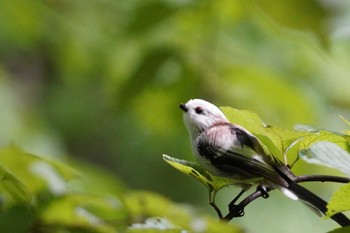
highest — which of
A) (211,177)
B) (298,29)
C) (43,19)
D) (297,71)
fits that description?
(43,19)

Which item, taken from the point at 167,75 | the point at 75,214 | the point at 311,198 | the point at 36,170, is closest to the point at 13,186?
the point at 75,214

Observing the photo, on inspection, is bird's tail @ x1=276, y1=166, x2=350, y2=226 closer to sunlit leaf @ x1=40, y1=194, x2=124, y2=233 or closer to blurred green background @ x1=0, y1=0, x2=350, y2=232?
sunlit leaf @ x1=40, y1=194, x2=124, y2=233

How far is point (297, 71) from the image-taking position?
351 centimetres

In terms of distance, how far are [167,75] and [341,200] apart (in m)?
1.60

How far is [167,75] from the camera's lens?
2660 mm

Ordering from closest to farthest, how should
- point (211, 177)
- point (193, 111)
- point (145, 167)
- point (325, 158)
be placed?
1. point (325, 158)
2. point (211, 177)
3. point (193, 111)
4. point (145, 167)

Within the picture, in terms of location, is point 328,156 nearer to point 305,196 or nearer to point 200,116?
point 305,196

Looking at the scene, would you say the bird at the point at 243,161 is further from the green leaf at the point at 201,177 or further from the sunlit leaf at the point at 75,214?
the sunlit leaf at the point at 75,214

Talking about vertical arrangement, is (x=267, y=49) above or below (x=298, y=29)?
above

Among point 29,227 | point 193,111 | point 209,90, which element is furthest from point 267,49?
point 29,227

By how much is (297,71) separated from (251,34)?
0.99 ft

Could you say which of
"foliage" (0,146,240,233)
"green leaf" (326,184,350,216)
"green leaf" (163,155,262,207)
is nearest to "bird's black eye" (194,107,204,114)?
"foliage" (0,146,240,233)

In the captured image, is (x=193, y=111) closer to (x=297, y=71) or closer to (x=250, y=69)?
(x=250, y=69)

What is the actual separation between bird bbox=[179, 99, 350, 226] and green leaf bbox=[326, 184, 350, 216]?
0.51ft
